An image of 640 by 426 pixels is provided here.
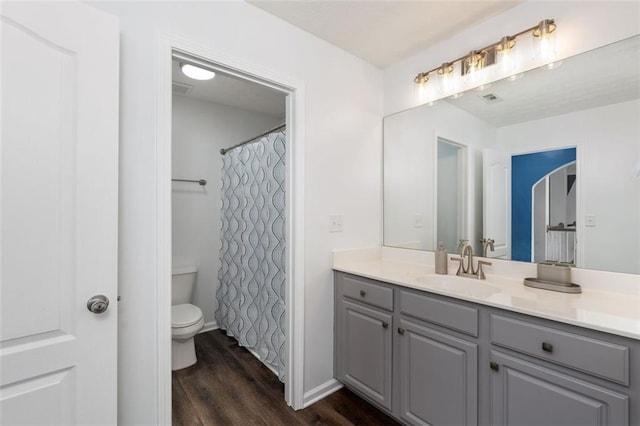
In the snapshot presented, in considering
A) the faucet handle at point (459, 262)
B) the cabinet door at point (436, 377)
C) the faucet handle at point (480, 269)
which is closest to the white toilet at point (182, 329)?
the cabinet door at point (436, 377)

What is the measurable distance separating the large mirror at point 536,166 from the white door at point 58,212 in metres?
1.91

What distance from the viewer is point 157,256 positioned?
1340mm

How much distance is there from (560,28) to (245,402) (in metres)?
2.86

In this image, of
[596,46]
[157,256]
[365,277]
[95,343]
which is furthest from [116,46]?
[596,46]

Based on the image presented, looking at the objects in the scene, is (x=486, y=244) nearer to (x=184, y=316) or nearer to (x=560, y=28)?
(x=560, y=28)

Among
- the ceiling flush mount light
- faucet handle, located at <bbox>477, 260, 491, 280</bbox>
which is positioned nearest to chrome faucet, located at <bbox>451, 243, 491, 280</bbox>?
faucet handle, located at <bbox>477, 260, 491, 280</bbox>

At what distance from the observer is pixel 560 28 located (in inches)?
61.1

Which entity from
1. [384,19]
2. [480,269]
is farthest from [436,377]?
[384,19]

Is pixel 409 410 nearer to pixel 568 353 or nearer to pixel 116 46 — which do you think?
pixel 568 353

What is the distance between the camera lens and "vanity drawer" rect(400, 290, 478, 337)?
1.37 m

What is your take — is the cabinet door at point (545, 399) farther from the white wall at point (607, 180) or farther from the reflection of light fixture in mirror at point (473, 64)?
the reflection of light fixture in mirror at point (473, 64)

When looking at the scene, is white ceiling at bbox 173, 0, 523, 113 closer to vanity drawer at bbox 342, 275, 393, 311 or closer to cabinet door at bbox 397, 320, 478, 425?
vanity drawer at bbox 342, 275, 393, 311

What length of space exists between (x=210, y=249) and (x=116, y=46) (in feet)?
7.44

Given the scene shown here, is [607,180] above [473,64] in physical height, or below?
below
